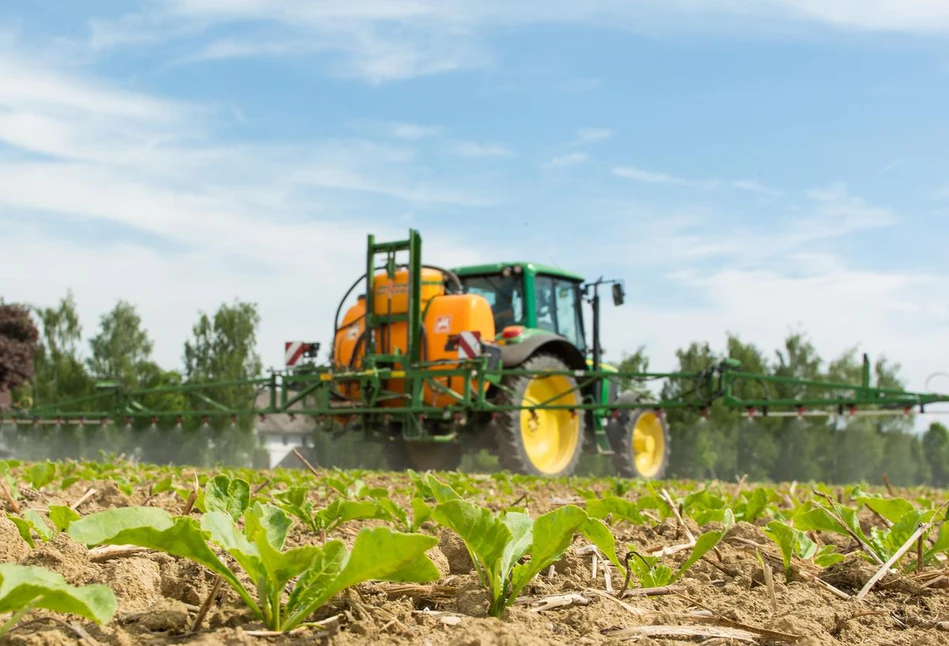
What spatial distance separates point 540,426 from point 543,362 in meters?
0.86

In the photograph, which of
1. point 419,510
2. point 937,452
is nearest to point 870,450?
point 937,452

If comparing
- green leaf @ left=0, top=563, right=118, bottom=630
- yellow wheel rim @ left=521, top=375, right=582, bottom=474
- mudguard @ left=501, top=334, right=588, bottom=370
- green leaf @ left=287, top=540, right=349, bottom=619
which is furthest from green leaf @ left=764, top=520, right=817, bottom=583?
yellow wheel rim @ left=521, top=375, right=582, bottom=474

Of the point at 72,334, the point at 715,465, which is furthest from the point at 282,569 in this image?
the point at 72,334

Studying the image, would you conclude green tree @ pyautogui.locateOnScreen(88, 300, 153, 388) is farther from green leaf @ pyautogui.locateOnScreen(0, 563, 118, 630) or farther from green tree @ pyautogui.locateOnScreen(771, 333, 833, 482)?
green leaf @ pyautogui.locateOnScreen(0, 563, 118, 630)

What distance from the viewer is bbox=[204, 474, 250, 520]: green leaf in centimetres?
204

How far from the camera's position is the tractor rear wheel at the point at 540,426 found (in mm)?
10859

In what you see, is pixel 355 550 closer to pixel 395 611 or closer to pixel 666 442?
pixel 395 611

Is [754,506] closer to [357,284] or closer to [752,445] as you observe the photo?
[357,284]

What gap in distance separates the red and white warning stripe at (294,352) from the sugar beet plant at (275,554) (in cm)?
1087

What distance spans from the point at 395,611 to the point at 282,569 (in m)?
0.24

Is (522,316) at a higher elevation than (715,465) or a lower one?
higher

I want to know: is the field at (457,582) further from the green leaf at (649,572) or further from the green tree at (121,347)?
the green tree at (121,347)

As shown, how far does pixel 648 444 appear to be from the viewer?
14617 mm

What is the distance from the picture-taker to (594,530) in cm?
182
